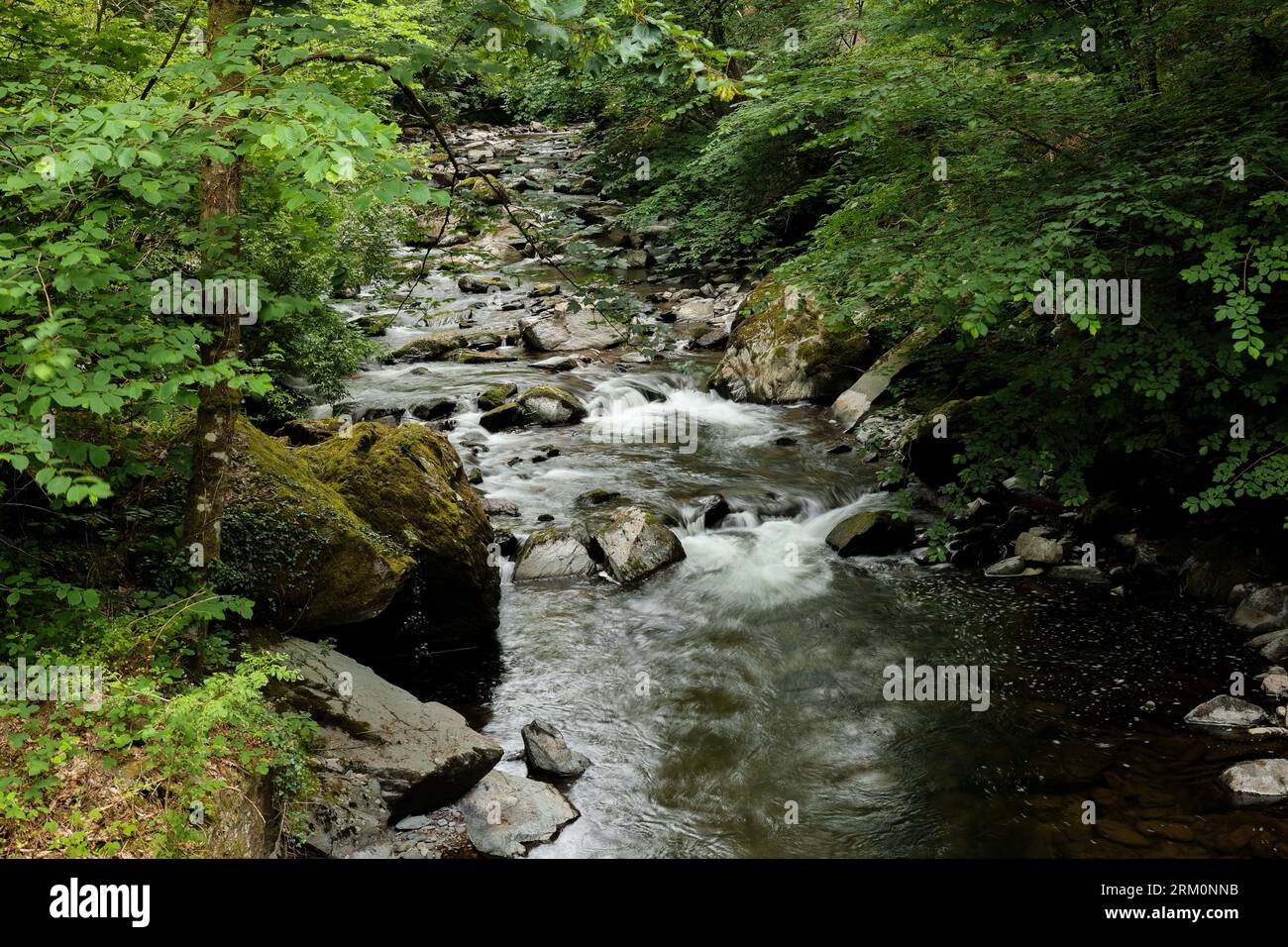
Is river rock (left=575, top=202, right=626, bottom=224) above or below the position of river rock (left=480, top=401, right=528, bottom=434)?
above

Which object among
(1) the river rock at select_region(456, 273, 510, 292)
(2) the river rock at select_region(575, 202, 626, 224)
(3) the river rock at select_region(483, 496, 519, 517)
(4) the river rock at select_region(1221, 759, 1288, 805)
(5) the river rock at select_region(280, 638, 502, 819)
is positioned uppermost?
(2) the river rock at select_region(575, 202, 626, 224)

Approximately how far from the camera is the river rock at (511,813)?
17.1 ft

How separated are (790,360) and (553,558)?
7.16 m

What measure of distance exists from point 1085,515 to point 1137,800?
4410mm

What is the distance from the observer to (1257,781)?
534cm

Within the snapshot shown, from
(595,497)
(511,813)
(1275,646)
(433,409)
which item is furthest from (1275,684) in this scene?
(433,409)

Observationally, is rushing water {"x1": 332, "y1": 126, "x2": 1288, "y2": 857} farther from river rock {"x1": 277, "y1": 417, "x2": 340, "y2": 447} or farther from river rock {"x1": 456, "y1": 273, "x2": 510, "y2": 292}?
river rock {"x1": 456, "y1": 273, "x2": 510, "y2": 292}

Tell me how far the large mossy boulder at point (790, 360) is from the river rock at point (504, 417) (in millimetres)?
3736

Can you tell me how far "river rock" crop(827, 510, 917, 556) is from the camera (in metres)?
9.62

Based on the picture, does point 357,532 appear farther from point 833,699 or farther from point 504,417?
point 504,417

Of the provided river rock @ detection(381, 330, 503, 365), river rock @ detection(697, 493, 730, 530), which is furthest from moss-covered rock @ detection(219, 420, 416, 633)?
river rock @ detection(381, 330, 503, 365)

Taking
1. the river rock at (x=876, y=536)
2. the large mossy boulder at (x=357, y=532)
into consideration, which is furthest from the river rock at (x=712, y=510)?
the large mossy boulder at (x=357, y=532)

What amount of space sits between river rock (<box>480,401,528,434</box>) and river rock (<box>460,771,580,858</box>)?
27.1 ft

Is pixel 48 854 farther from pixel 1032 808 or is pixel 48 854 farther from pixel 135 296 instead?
pixel 1032 808
